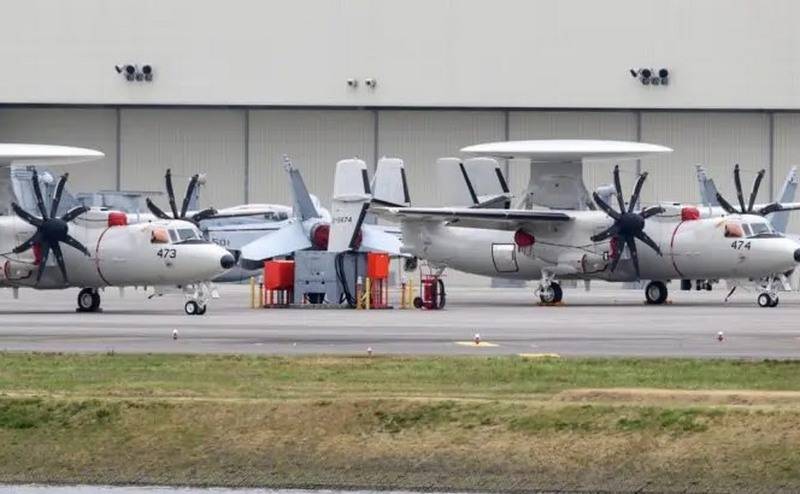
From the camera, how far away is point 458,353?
32.9 m

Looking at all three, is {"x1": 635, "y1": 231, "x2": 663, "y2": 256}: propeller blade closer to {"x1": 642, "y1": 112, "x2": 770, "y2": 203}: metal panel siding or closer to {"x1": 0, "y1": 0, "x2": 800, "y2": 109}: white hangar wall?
{"x1": 0, "y1": 0, "x2": 800, "y2": 109}: white hangar wall

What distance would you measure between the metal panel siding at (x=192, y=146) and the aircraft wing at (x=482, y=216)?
26.9m

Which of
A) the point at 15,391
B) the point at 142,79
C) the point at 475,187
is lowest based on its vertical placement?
the point at 15,391

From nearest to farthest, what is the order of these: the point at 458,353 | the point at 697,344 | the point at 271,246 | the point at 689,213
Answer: the point at 458,353 < the point at 697,344 < the point at 689,213 < the point at 271,246

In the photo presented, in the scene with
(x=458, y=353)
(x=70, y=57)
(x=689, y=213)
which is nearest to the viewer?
(x=458, y=353)

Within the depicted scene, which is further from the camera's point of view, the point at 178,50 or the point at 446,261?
the point at 178,50

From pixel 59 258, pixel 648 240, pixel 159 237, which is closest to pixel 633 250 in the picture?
pixel 648 240

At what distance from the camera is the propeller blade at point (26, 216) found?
52750 millimetres

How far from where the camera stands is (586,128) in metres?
83.8

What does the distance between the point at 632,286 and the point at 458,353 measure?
154ft

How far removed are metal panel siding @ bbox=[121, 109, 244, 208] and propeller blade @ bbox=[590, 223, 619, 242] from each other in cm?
3050

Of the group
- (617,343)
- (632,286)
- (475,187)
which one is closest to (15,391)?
(617,343)

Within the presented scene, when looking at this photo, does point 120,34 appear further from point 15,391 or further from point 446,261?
point 15,391

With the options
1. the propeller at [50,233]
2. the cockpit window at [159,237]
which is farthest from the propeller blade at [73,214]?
the cockpit window at [159,237]
